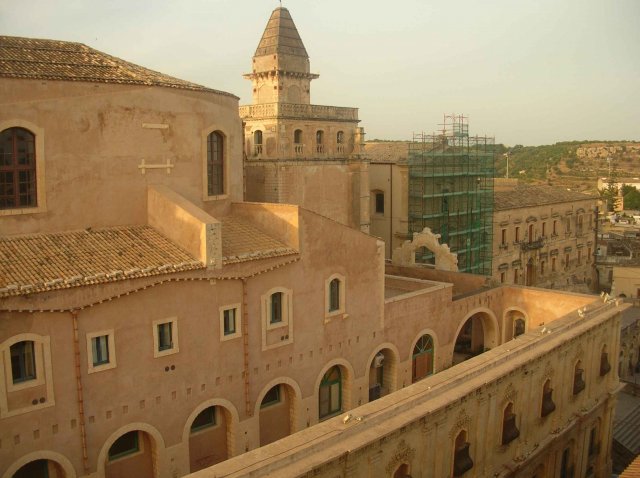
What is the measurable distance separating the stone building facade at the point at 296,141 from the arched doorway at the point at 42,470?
2069cm

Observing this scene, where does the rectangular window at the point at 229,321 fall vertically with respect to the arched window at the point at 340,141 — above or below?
below

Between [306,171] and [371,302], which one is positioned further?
[306,171]

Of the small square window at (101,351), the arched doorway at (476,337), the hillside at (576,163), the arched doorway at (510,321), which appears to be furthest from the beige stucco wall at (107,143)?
the hillside at (576,163)

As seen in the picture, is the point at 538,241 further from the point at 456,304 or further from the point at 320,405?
the point at 320,405

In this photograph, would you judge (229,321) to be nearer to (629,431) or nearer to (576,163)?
(629,431)

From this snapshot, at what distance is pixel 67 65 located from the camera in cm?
1741

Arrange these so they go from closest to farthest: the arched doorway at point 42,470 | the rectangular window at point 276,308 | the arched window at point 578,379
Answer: the arched doorway at point 42,470
the rectangular window at point 276,308
the arched window at point 578,379

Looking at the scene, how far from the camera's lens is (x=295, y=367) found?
19.8 meters

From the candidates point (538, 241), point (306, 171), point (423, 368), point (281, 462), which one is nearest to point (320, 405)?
point (423, 368)

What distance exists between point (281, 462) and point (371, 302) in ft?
35.7

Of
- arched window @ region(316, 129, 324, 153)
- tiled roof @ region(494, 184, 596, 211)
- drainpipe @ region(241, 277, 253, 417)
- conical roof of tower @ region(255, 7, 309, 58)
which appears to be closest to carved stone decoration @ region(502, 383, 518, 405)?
drainpipe @ region(241, 277, 253, 417)

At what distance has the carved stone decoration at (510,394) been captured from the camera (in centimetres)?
1753

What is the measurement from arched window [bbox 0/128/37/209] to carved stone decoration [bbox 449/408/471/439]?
1179 cm

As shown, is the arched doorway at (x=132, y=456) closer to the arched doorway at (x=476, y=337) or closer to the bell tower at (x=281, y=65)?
the arched doorway at (x=476, y=337)
